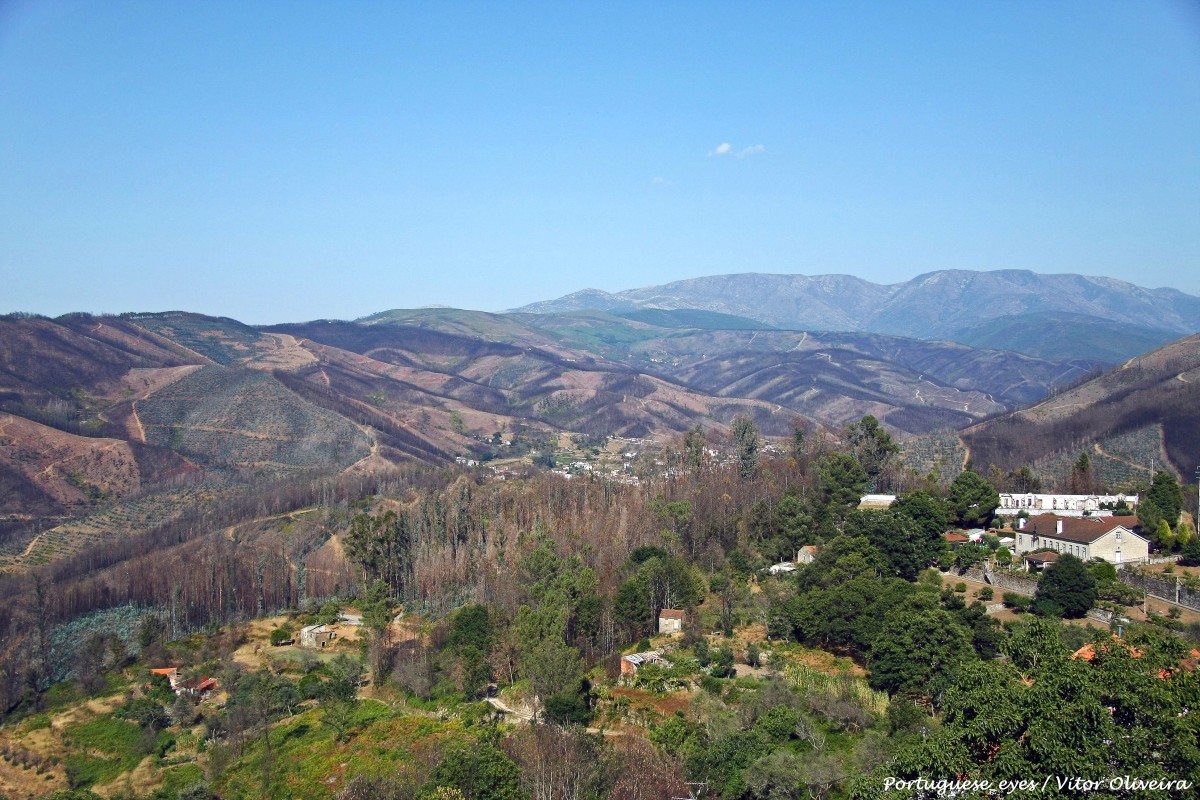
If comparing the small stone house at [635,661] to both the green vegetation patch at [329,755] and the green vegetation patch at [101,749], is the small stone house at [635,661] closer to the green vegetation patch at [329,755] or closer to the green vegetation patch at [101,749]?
the green vegetation patch at [329,755]

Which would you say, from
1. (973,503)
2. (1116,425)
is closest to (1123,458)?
(1116,425)

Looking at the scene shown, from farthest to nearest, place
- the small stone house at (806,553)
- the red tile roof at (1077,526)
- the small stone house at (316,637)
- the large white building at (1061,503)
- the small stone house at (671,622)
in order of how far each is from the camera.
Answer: the large white building at (1061,503) → the small stone house at (806,553) → the small stone house at (316,637) → the red tile roof at (1077,526) → the small stone house at (671,622)

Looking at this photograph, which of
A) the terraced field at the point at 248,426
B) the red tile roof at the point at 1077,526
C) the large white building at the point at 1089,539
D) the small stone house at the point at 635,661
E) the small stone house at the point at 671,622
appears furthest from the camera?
the terraced field at the point at 248,426

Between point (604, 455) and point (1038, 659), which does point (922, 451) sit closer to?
point (604, 455)

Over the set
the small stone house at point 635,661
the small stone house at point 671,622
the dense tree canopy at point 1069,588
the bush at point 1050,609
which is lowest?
the small stone house at point 635,661

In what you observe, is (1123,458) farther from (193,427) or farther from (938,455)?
(193,427)

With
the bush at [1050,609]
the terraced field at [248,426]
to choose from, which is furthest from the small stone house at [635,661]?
the terraced field at [248,426]
